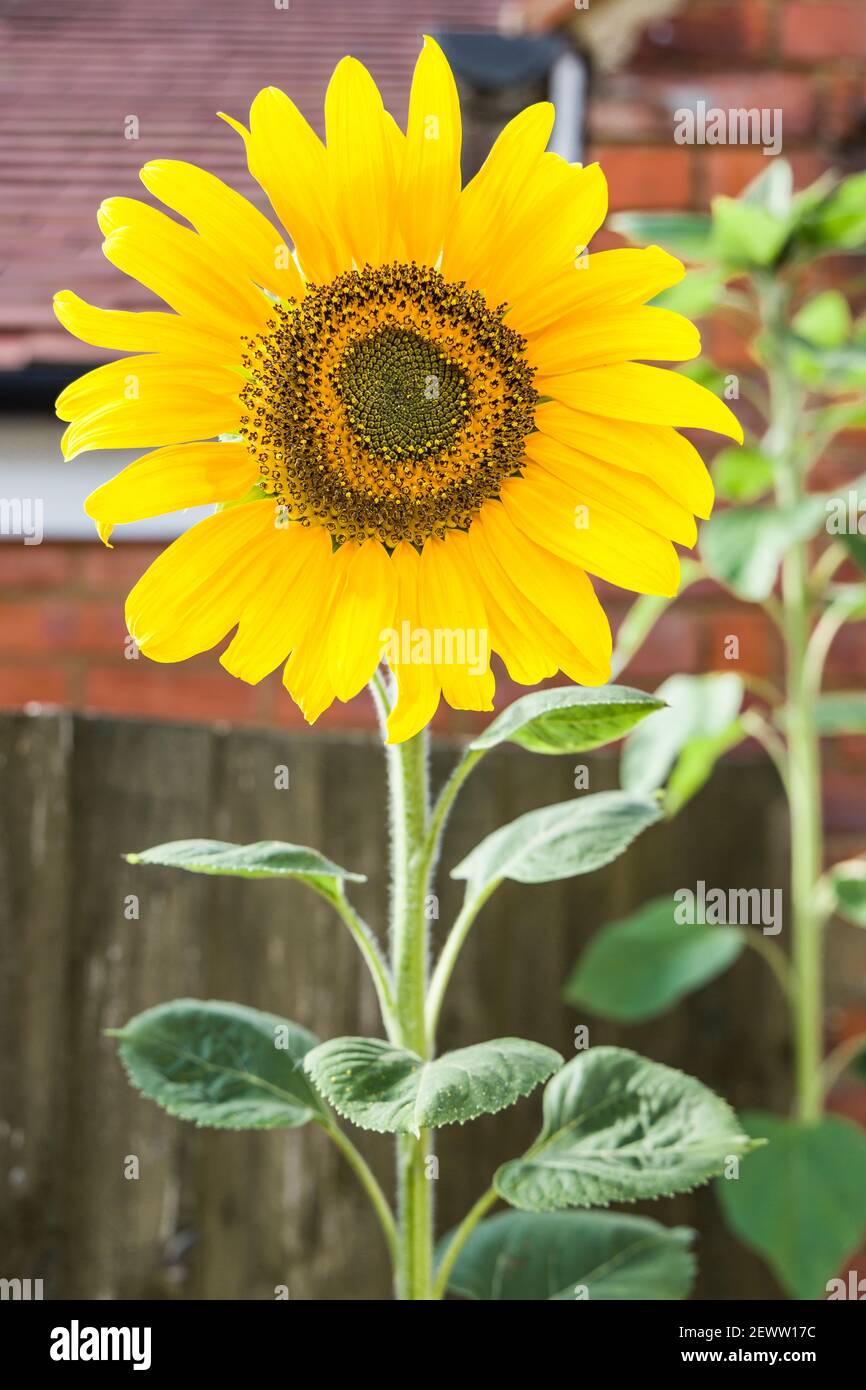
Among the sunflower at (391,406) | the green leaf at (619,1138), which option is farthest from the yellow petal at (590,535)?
the green leaf at (619,1138)

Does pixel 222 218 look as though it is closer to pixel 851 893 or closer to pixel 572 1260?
pixel 572 1260

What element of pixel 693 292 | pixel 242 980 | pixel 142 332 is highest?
pixel 693 292

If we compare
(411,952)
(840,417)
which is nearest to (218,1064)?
(411,952)

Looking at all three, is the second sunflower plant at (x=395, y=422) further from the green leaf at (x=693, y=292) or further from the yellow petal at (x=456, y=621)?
the green leaf at (x=693, y=292)

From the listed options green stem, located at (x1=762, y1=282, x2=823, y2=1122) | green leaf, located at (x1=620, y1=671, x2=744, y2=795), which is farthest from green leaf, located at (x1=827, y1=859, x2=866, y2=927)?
green leaf, located at (x1=620, y1=671, x2=744, y2=795)

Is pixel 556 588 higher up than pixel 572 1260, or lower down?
higher up
